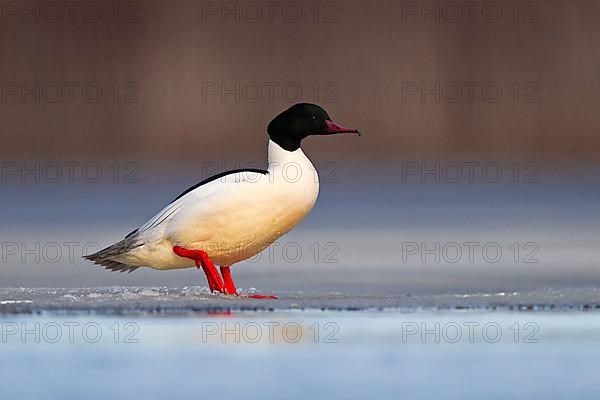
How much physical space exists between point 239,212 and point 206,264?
31cm

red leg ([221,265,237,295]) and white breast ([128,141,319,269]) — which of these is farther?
red leg ([221,265,237,295])

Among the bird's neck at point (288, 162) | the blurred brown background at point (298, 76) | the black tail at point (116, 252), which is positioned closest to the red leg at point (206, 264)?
the black tail at point (116, 252)

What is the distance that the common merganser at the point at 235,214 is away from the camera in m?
8.70

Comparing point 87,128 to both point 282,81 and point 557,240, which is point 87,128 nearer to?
point 282,81

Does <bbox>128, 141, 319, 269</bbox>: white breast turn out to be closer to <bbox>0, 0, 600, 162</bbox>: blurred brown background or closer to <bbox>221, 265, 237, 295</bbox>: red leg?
<bbox>221, 265, 237, 295</bbox>: red leg

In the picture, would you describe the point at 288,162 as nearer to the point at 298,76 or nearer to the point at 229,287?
the point at 229,287

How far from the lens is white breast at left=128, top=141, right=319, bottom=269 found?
342 inches

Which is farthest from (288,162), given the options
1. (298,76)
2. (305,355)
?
(298,76)

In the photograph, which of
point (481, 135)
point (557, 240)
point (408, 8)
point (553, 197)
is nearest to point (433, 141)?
point (481, 135)

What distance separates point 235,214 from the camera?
8.70 meters

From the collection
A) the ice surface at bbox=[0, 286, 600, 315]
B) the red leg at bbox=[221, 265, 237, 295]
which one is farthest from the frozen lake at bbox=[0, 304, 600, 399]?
the red leg at bbox=[221, 265, 237, 295]

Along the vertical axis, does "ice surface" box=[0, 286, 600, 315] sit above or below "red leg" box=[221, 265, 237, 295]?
below

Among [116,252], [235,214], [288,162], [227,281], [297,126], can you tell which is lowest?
[227,281]

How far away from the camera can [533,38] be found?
23.0 m
